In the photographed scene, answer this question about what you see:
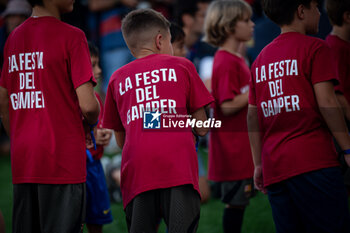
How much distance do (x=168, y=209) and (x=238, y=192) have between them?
1155mm

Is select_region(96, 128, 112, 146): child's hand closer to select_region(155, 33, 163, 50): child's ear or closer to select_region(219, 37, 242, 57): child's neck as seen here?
select_region(155, 33, 163, 50): child's ear

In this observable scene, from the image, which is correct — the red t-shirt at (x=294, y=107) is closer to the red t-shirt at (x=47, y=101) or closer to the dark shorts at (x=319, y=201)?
the dark shorts at (x=319, y=201)

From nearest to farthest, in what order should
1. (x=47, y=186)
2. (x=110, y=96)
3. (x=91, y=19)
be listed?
(x=47, y=186) → (x=110, y=96) → (x=91, y=19)

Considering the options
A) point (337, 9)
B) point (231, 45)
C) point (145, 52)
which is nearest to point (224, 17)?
point (231, 45)

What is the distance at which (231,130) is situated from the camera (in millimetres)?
3098

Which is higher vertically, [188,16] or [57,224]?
[188,16]

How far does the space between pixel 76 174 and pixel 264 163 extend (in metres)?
1.01

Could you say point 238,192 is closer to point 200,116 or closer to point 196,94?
point 200,116

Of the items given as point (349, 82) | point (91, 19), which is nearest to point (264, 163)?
point (349, 82)

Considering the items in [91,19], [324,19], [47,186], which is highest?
[91,19]

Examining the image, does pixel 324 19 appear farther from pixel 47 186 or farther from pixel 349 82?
pixel 47 186

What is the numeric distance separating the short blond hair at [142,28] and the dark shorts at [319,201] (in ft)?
3.46

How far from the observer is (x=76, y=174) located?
2.12 metres

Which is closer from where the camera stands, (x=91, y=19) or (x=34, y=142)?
(x=34, y=142)
